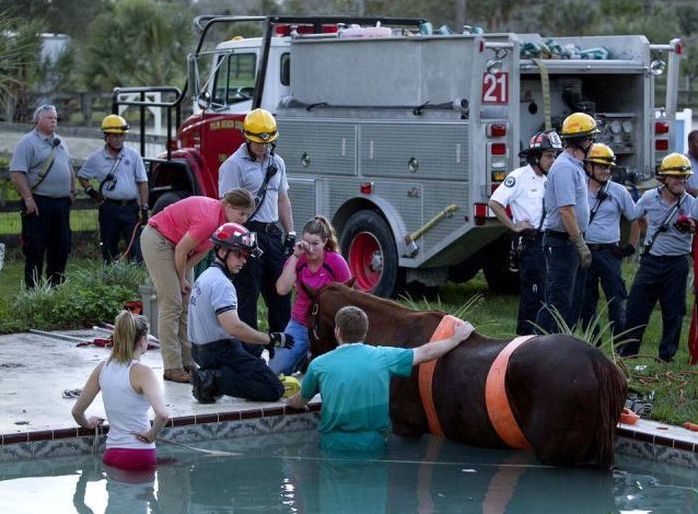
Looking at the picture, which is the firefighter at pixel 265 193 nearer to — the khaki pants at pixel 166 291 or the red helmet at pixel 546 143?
the khaki pants at pixel 166 291

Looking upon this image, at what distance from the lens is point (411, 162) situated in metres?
14.6

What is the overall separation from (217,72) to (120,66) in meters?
22.4

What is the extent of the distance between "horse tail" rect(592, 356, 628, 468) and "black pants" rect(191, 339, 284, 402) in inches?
92.8

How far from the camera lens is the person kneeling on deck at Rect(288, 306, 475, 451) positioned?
875cm

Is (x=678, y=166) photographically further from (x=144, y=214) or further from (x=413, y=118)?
(x=144, y=214)

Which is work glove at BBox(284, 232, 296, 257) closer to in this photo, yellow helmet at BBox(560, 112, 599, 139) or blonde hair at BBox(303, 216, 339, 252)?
blonde hair at BBox(303, 216, 339, 252)

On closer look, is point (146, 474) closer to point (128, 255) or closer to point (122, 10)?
point (128, 255)

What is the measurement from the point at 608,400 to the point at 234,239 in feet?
8.69

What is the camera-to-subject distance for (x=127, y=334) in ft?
27.2

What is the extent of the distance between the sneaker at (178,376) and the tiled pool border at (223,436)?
111 centimetres

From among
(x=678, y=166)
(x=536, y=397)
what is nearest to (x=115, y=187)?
(x=678, y=166)

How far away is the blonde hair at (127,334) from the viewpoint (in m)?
8.27

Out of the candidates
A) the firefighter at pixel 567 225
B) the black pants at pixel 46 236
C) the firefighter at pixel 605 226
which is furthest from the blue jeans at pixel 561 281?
the black pants at pixel 46 236

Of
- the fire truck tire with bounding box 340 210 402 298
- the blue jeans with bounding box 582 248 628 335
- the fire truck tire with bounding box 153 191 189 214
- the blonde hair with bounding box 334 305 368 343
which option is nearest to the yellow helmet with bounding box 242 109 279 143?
the blue jeans with bounding box 582 248 628 335
